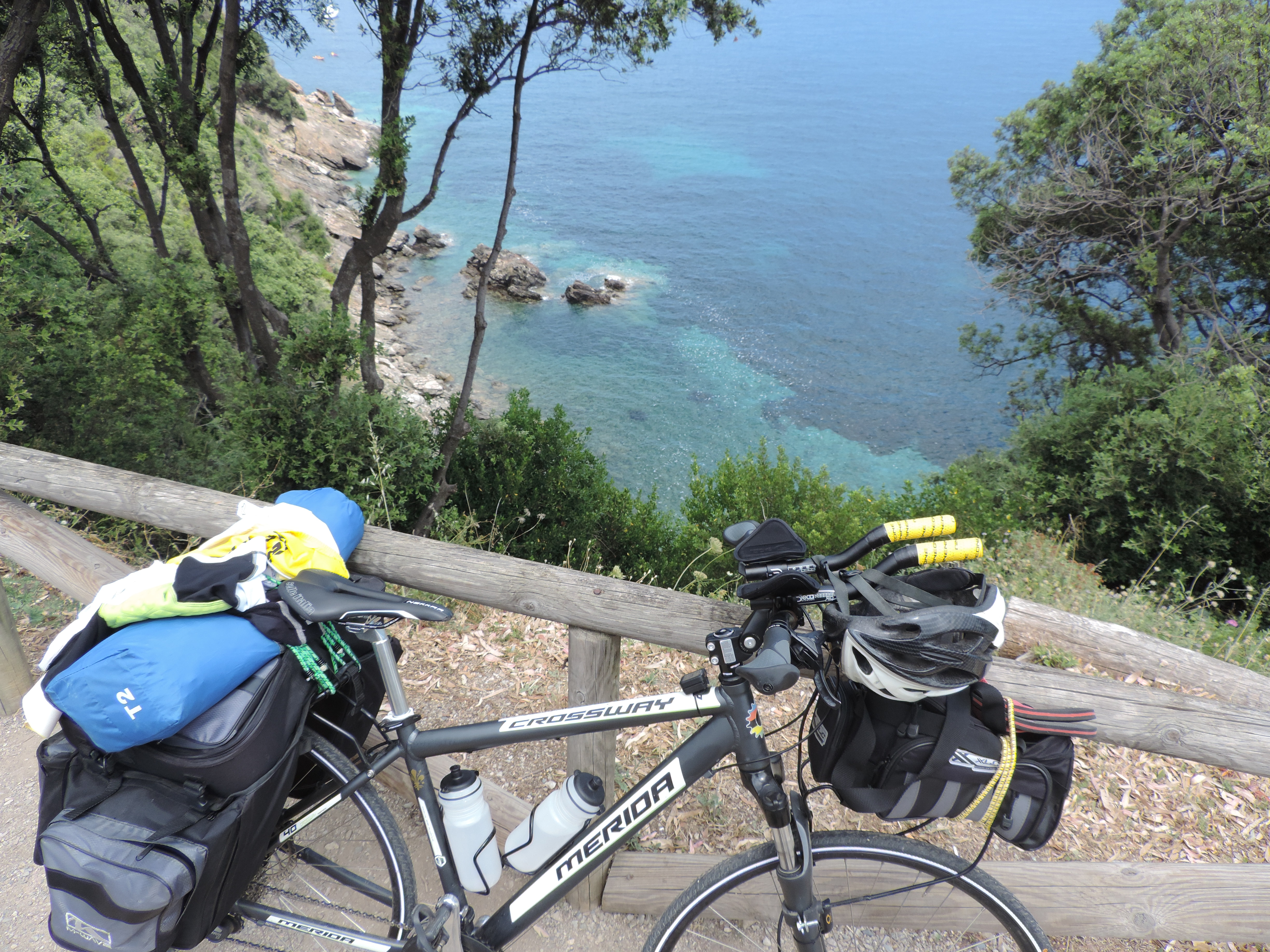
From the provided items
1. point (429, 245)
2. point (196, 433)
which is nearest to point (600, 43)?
point (196, 433)

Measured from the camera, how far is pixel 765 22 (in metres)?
87.3

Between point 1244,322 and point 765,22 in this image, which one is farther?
point 765,22

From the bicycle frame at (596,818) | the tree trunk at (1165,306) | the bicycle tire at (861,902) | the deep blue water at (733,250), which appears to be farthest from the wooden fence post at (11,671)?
the tree trunk at (1165,306)

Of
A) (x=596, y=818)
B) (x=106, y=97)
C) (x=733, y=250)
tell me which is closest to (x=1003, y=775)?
(x=596, y=818)

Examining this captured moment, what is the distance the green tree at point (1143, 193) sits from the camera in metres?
15.8

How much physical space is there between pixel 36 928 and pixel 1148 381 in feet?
63.7

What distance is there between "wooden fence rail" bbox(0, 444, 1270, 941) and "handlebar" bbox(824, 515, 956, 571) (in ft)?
1.76

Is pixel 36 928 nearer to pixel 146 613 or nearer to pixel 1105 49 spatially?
pixel 146 613

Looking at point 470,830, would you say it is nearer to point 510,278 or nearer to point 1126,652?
point 1126,652

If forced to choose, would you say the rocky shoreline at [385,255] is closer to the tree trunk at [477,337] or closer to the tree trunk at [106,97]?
the tree trunk at [477,337]

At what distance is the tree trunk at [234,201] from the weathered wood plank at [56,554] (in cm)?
984

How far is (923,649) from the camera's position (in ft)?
4.80

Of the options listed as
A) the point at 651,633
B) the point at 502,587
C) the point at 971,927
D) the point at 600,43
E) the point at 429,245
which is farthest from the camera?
the point at 429,245


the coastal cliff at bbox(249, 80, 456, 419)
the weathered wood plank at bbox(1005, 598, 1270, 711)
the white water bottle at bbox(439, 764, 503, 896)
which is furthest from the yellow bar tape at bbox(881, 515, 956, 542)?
the coastal cliff at bbox(249, 80, 456, 419)
